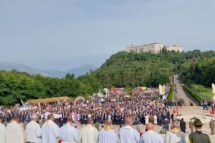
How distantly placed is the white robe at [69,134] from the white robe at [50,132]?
47cm

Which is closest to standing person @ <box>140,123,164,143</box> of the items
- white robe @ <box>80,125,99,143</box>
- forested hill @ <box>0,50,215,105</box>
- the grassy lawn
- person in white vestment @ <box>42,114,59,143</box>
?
white robe @ <box>80,125,99,143</box>

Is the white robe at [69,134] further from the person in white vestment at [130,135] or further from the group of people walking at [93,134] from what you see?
the person in white vestment at [130,135]

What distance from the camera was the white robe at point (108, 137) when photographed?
12.8 m

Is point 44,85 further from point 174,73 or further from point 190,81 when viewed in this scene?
point 174,73

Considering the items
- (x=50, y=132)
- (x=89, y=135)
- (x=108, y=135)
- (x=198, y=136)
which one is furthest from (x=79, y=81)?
(x=198, y=136)

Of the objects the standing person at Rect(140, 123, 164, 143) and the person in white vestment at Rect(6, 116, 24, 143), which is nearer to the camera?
the standing person at Rect(140, 123, 164, 143)

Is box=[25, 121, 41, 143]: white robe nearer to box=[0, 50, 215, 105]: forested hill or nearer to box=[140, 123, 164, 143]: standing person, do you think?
box=[140, 123, 164, 143]: standing person

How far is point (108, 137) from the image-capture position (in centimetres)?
1285

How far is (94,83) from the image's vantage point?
371ft

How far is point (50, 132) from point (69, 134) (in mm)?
851

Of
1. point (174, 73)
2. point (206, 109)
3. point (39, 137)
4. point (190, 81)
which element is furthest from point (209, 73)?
point (39, 137)

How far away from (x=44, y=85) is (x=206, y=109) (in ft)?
124

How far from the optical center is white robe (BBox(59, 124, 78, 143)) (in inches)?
528

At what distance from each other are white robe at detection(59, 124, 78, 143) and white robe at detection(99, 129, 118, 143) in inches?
31.2
